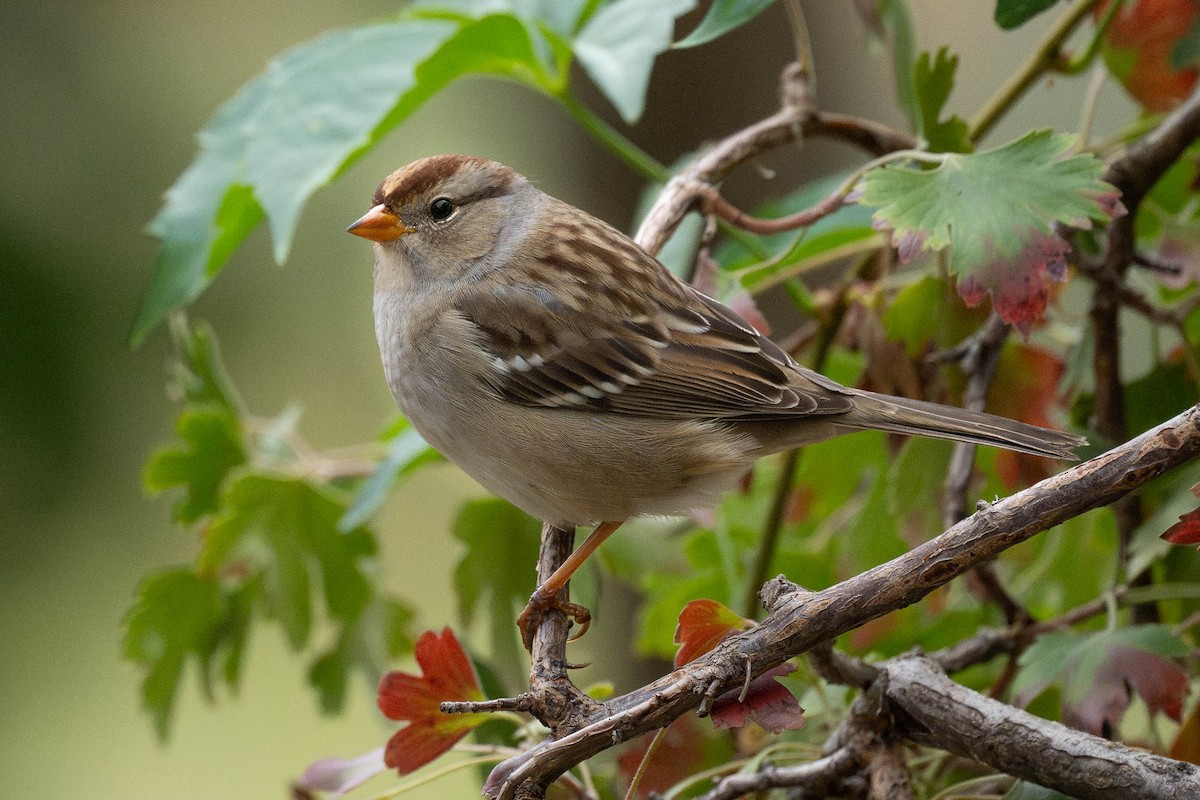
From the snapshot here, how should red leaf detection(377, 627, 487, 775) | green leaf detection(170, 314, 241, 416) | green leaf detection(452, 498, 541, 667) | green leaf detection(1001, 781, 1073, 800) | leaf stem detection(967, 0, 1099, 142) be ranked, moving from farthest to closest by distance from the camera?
green leaf detection(170, 314, 241, 416) < green leaf detection(452, 498, 541, 667) < leaf stem detection(967, 0, 1099, 142) < red leaf detection(377, 627, 487, 775) < green leaf detection(1001, 781, 1073, 800)

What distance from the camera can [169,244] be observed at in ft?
5.27

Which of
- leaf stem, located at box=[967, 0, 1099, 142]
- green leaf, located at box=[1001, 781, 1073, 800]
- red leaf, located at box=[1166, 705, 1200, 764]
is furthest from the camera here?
leaf stem, located at box=[967, 0, 1099, 142]

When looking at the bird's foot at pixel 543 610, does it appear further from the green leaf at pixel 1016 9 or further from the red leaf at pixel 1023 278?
the green leaf at pixel 1016 9

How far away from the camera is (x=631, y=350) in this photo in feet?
5.34

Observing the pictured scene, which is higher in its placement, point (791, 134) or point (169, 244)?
point (169, 244)

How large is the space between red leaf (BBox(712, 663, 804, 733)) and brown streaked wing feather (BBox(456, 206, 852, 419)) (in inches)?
24.8

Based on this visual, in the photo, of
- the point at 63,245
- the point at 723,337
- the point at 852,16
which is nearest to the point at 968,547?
the point at 723,337

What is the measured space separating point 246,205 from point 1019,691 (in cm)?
114

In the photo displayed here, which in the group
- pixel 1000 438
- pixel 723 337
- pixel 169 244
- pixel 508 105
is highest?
pixel 508 105

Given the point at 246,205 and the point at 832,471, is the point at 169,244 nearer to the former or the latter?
the point at 246,205

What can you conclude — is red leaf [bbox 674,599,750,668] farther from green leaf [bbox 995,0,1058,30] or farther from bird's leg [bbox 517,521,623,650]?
green leaf [bbox 995,0,1058,30]

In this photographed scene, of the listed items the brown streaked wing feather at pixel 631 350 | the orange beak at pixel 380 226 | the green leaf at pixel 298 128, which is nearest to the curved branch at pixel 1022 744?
the brown streaked wing feather at pixel 631 350

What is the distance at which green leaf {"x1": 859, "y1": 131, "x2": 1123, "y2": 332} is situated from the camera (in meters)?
1.16

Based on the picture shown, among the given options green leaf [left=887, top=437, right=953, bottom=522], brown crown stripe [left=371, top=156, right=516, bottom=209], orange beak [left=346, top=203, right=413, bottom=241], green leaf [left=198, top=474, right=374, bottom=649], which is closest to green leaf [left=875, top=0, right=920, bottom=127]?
green leaf [left=887, top=437, right=953, bottom=522]
